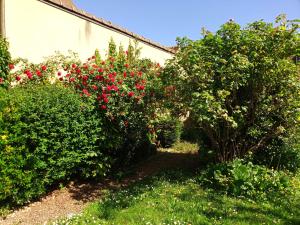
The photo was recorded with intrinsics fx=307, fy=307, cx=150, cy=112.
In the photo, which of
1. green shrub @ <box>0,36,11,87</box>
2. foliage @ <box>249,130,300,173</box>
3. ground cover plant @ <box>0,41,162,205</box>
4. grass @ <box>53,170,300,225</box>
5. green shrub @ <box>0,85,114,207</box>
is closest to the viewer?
grass @ <box>53,170,300,225</box>

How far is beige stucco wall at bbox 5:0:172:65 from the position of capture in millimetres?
7223

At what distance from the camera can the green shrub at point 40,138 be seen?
4.97 metres

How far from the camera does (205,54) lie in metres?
6.39

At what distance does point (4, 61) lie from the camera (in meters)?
6.59

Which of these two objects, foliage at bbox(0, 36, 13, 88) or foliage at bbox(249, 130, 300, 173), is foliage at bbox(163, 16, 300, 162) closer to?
foliage at bbox(249, 130, 300, 173)

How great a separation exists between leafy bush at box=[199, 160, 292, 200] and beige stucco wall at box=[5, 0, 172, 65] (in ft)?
16.8

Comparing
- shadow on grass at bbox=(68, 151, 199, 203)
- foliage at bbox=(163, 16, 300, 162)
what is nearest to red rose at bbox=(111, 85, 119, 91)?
foliage at bbox=(163, 16, 300, 162)

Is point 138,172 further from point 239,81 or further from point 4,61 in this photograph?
point 4,61

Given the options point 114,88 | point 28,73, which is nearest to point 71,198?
point 114,88

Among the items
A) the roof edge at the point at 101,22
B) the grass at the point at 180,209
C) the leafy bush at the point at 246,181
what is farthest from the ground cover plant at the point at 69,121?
the leafy bush at the point at 246,181

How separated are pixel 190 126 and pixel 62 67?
362 cm

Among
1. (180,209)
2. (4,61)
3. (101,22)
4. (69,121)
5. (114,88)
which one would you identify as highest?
(101,22)

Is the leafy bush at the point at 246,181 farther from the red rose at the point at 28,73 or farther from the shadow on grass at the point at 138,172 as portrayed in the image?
the red rose at the point at 28,73

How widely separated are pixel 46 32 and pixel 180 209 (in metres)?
5.69
